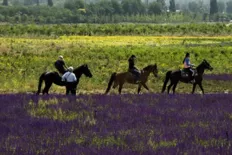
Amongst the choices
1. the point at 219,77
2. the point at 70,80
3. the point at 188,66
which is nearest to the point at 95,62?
the point at 219,77

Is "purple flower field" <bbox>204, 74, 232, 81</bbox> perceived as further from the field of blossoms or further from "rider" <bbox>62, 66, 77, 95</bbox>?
the field of blossoms

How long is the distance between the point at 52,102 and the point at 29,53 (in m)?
36.3

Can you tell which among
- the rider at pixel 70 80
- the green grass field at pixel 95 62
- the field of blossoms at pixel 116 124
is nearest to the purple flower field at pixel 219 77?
the green grass field at pixel 95 62

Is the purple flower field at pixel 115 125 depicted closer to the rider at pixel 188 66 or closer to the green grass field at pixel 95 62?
the rider at pixel 188 66

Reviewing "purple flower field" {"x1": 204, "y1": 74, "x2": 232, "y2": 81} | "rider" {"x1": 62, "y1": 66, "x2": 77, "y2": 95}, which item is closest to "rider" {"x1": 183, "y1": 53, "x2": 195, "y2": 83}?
"rider" {"x1": 62, "y1": 66, "x2": 77, "y2": 95}

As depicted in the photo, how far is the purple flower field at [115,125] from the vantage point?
31.2 feet

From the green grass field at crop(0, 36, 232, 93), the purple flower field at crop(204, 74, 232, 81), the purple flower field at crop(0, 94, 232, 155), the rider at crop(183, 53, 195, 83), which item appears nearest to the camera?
the purple flower field at crop(0, 94, 232, 155)

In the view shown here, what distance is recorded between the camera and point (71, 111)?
1510cm

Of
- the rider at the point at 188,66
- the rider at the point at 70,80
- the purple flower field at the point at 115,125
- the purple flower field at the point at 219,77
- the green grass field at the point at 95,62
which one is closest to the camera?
the purple flower field at the point at 115,125

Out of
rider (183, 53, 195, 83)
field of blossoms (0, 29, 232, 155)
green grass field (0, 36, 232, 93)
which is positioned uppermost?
field of blossoms (0, 29, 232, 155)

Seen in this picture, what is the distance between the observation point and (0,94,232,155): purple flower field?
9.50 metres

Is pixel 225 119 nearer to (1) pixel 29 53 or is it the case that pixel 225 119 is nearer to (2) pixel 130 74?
(2) pixel 130 74

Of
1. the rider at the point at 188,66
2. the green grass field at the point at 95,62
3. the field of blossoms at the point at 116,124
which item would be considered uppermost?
the field of blossoms at the point at 116,124

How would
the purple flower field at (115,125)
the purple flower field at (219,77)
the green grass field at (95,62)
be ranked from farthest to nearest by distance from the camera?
the purple flower field at (219,77) → the green grass field at (95,62) → the purple flower field at (115,125)
